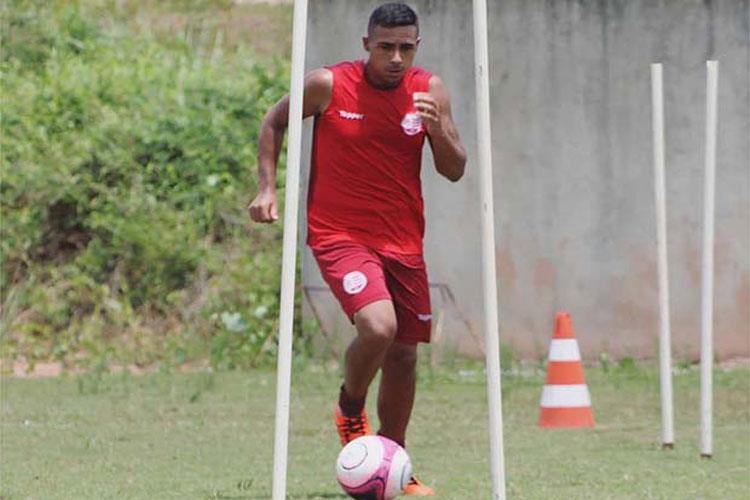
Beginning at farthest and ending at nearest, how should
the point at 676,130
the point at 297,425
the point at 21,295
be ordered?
the point at 21,295 → the point at 676,130 → the point at 297,425

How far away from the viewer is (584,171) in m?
14.6

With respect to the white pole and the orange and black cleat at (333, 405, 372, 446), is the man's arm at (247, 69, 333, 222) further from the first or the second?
the white pole

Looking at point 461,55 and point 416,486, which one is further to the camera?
point 461,55

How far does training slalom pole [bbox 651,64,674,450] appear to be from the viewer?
29.0 feet

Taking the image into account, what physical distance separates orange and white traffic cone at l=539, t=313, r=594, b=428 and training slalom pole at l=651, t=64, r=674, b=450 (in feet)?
4.70

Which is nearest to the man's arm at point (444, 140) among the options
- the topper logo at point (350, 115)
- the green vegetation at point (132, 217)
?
the topper logo at point (350, 115)

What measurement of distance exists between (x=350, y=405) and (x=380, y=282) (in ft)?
2.27

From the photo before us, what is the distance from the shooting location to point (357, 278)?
718 cm

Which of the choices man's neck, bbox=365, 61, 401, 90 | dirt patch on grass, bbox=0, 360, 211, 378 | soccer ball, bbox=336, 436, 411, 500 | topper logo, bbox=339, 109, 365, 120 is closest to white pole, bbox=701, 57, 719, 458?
man's neck, bbox=365, 61, 401, 90

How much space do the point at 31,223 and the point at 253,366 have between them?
3253 millimetres

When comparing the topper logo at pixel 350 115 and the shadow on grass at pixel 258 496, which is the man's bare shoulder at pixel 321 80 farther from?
the shadow on grass at pixel 258 496

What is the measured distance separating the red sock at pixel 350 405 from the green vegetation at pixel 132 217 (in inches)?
304

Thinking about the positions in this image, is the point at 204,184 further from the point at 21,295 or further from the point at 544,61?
the point at 544,61

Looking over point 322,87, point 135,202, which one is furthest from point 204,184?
point 322,87
